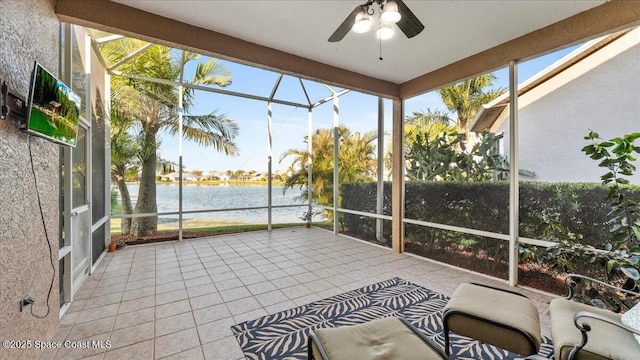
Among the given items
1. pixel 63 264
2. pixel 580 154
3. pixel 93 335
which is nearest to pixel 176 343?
pixel 93 335

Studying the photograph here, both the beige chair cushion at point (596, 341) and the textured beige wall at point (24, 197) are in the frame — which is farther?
the textured beige wall at point (24, 197)

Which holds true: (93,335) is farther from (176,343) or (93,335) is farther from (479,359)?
(479,359)

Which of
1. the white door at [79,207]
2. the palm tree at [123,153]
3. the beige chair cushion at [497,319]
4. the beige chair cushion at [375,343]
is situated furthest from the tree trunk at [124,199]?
the beige chair cushion at [497,319]

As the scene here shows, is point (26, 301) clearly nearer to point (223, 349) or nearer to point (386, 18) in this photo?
point (223, 349)

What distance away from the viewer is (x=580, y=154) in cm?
287

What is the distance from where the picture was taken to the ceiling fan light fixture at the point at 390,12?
194 centimetres

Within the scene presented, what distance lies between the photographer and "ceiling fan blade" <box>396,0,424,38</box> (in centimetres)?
199

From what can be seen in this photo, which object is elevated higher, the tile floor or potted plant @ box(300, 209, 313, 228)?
potted plant @ box(300, 209, 313, 228)

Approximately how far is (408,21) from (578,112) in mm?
2390

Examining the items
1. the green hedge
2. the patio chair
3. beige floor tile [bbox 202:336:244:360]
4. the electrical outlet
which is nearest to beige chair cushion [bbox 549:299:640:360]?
the patio chair

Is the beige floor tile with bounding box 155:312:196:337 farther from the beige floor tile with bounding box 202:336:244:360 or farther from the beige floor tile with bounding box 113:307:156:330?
the beige floor tile with bounding box 202:336:244:360

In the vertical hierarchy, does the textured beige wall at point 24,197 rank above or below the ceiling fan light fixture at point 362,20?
below

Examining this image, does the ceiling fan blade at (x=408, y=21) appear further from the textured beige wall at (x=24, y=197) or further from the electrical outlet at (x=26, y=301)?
the electrical outlet at (x=26, y=301)

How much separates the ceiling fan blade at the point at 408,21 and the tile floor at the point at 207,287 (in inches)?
113
